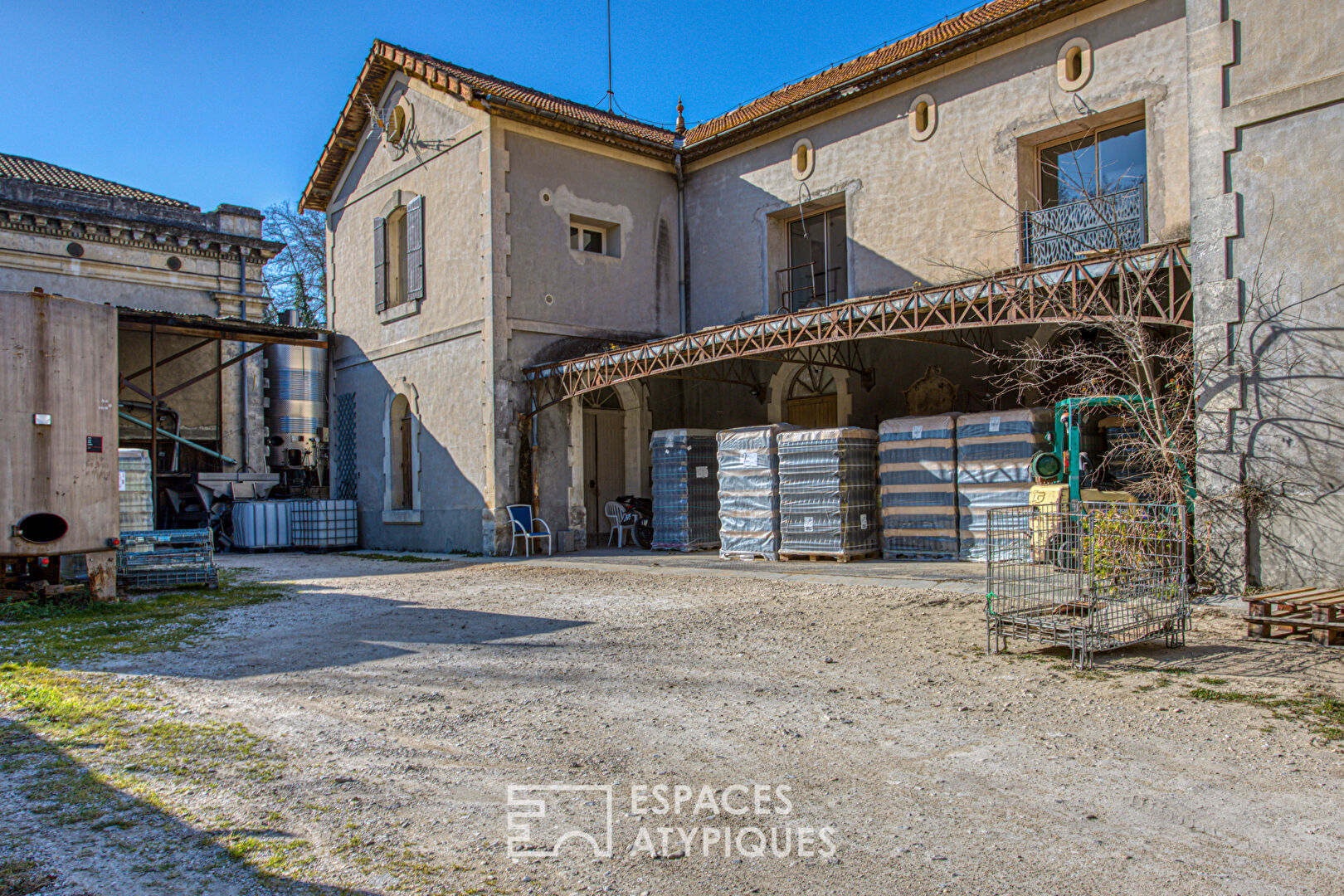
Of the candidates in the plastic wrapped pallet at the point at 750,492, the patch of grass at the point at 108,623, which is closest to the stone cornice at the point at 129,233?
the patch of grass at the point at 108,623

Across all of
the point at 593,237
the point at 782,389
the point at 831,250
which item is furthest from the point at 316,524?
the point at 831,250

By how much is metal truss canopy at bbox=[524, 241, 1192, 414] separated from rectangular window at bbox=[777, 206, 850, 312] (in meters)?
3.72

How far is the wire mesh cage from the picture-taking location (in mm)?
6395

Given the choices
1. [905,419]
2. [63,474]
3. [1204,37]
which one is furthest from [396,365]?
[1204,37]

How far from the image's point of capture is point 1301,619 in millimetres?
6852

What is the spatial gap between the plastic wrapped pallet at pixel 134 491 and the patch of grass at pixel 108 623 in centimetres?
276

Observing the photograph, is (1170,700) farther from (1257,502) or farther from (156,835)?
(156,835)

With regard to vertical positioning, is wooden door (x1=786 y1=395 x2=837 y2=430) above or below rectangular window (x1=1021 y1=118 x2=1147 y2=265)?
below

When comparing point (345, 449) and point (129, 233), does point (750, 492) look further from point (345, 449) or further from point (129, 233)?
point (129, 233)

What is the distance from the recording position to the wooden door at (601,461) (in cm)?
1800

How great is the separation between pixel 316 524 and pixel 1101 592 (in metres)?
16.6

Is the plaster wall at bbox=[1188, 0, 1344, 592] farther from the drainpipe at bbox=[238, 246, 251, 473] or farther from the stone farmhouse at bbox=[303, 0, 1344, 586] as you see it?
the drainpipe at bbox=[238, 246, 251, 473]

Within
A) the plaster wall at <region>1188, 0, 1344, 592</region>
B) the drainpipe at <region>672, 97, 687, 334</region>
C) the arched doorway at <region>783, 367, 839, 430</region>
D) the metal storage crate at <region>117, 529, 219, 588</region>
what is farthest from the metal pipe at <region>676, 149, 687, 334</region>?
the plaster wall at <region>1188, 0, 1344, 592</region>

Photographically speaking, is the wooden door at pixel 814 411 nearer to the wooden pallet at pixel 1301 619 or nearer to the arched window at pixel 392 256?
the arched window at pixel 392 256
